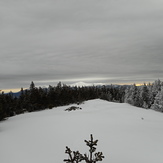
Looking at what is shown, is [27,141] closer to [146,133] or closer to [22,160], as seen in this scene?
[22,160]

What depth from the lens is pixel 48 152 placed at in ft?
24.0

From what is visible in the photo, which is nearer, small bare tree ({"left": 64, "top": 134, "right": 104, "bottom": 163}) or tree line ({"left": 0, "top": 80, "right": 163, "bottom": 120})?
small bare tree ({"left": 64, "top": 134, "right": 104, "bottom": 163})

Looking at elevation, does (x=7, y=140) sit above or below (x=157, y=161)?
below

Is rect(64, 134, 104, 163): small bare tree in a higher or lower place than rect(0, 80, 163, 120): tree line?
higher

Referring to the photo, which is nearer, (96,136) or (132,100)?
(96,136)

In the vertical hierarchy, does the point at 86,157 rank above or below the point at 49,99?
above

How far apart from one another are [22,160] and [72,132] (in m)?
3.83

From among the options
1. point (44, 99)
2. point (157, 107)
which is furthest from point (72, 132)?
point (157, 107)

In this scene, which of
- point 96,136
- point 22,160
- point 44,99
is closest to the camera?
point 22,160

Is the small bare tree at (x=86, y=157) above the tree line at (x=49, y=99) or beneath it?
above

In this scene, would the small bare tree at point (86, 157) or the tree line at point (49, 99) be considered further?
the tree line at point (49, 99)

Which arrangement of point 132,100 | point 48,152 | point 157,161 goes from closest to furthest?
point 157,161 < point 48,152 < point 132,100

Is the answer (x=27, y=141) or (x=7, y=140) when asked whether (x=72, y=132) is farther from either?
(x=7, y=140)

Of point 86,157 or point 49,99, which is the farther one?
point 49,99
